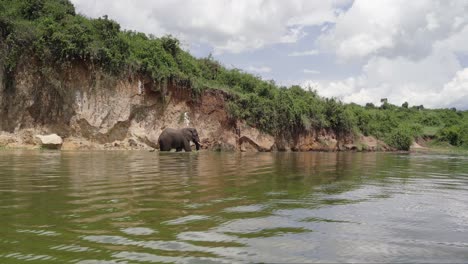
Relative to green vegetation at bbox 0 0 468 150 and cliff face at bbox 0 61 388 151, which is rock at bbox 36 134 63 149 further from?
Answer: green vegetation at bbox 0 0 468 150

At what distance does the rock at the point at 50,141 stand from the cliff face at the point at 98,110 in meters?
0.75

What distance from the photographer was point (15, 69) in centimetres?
2509

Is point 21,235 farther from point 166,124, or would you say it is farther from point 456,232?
point 166,124

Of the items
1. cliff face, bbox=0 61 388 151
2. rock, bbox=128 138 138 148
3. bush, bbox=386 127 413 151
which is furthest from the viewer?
bush, bbox=386 127 413 151

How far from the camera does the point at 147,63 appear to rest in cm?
2845

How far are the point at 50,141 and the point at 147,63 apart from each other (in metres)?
7.88

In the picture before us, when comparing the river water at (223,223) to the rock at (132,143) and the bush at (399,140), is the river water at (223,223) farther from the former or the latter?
the bush at (399,140)

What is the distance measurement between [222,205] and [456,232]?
2676 millimetres

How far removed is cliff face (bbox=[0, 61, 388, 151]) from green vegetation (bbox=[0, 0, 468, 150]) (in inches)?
18.0

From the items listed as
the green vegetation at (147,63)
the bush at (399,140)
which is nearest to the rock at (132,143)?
the green vegetation at (147,63)

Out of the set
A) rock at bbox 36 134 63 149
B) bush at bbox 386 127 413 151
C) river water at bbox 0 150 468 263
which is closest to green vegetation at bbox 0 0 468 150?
bush at bbox 386 127 413 151

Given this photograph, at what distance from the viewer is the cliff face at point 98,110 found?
25031 mm

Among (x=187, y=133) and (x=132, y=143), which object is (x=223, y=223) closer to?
(x=187, y=133)

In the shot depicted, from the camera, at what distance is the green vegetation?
25203 mm
